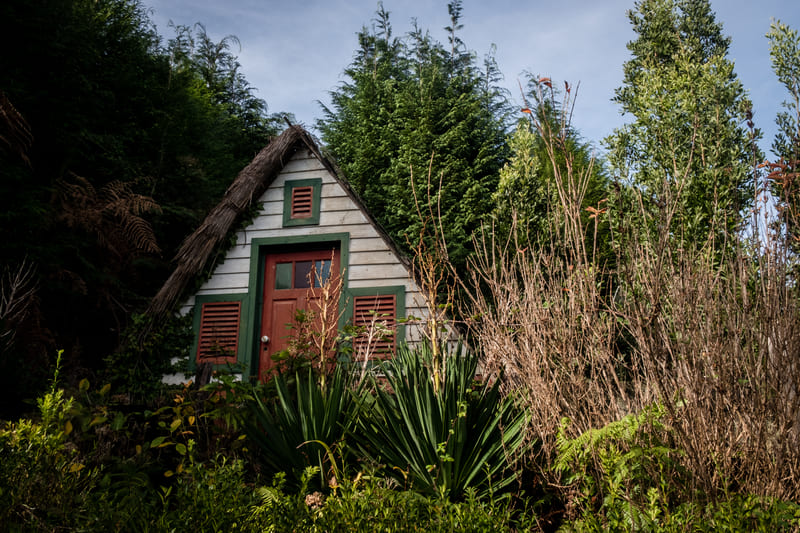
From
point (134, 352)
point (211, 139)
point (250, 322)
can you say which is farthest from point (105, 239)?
point (211, 139)

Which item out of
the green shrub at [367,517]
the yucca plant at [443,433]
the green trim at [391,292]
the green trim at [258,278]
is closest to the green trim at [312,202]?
the green trim at [258,278]

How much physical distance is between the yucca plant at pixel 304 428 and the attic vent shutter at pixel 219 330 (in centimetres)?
315

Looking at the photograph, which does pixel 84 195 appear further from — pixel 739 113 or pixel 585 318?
pixel 739 113

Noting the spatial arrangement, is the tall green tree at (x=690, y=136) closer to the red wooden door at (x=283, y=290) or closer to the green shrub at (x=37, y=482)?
the red wooden door at (x=283, y=290)

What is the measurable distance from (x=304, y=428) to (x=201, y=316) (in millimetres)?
3965

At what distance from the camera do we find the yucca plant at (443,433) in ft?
10.7

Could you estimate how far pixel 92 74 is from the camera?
10055mm

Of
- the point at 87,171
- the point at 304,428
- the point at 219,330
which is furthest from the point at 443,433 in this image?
the point at 87,171

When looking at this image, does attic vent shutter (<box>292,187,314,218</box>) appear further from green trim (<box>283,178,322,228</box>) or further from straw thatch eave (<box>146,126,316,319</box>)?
straw thatch eave (<box>146,126,316,319</box>)

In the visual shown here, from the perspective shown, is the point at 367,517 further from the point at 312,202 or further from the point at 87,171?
the point at 87,171

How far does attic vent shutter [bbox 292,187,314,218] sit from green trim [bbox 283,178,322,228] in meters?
0.03

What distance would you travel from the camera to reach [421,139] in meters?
12.2

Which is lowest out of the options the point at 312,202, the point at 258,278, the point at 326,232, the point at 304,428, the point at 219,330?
the point at 304,428

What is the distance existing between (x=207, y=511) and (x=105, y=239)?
745cm
